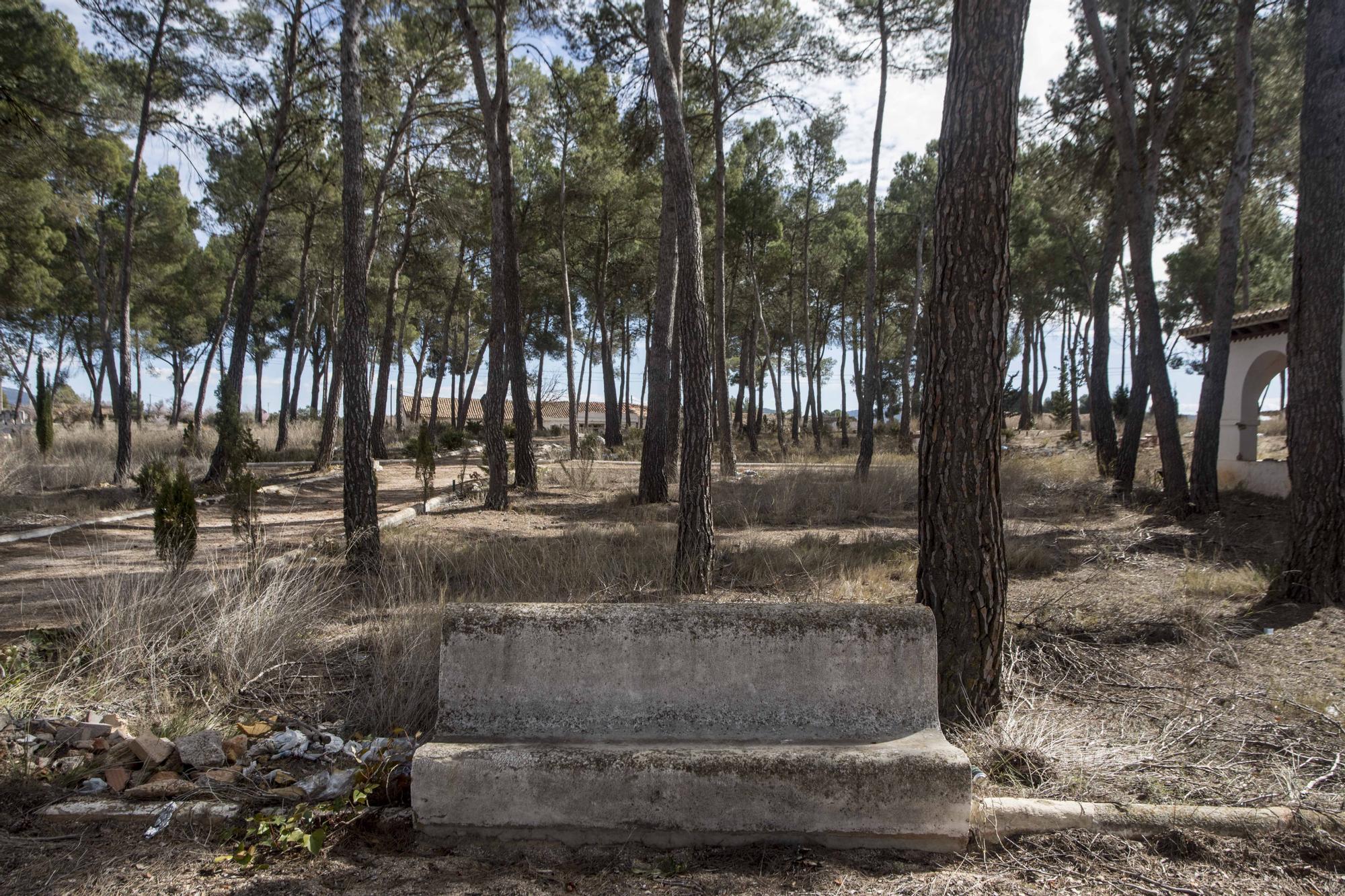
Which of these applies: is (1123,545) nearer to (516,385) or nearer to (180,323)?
(516,385)

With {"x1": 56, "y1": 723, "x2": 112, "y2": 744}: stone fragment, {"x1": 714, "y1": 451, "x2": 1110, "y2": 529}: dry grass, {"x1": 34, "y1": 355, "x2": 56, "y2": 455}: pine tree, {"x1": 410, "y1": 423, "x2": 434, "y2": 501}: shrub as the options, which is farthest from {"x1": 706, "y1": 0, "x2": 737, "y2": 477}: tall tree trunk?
{"x1": 34, "y1": 355, "x2": 56, "y2": 455}: pine tree

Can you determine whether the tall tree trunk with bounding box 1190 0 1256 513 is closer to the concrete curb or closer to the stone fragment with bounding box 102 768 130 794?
the concrete curb

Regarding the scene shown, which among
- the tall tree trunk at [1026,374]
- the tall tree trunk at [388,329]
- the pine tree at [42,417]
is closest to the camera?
the pine tree at [42,417]

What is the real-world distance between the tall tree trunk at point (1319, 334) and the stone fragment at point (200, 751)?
631 cm

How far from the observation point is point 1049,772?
290 cm

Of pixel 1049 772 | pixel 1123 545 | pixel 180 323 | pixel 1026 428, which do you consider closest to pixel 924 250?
pixel 1026 428

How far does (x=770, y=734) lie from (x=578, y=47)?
10.0 meters

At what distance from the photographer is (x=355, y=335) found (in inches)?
235

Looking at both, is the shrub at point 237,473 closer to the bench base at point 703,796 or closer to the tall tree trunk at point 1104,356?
the bench base at point 703,796

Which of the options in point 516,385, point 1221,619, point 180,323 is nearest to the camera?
point 1221,619

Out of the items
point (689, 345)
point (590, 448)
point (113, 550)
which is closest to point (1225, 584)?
point (689, 345)

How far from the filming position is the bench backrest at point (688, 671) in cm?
264

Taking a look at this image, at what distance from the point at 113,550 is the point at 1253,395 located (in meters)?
16.8

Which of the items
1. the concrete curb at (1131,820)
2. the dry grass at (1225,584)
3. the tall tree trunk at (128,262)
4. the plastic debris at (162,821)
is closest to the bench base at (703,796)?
the concrete curb at (1131,820)
